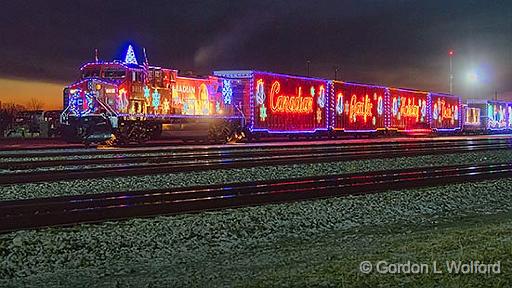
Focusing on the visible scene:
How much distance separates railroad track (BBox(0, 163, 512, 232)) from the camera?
954cm

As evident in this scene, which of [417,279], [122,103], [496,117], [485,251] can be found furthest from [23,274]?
[496,117]

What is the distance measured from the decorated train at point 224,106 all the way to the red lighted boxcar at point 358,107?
66 mm

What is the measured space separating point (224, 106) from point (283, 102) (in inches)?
167

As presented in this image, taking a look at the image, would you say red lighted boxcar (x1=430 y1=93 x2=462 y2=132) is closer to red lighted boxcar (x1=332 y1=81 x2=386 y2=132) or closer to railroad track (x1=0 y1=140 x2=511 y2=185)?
red lighted boxcar (x1=332 y1=81 x2=386 y2=132)

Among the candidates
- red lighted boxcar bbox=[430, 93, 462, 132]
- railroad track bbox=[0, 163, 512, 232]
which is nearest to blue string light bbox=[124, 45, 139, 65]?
railroad track bbox=[0, 163, 512, 232]

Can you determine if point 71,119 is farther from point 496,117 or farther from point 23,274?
point 496,117

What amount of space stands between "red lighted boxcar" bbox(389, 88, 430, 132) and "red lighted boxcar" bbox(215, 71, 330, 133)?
8.52m

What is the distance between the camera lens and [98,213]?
9859mm

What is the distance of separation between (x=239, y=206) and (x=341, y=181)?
14.4ft

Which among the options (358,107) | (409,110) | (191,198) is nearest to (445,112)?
(409,110)

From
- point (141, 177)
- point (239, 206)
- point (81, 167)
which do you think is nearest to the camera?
point (239, 206)

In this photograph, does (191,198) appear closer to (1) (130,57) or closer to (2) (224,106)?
(1) (130,57)

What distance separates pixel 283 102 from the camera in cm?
3434

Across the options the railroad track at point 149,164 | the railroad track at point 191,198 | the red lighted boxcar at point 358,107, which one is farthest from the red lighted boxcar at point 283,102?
the railroad track at point 191,198
